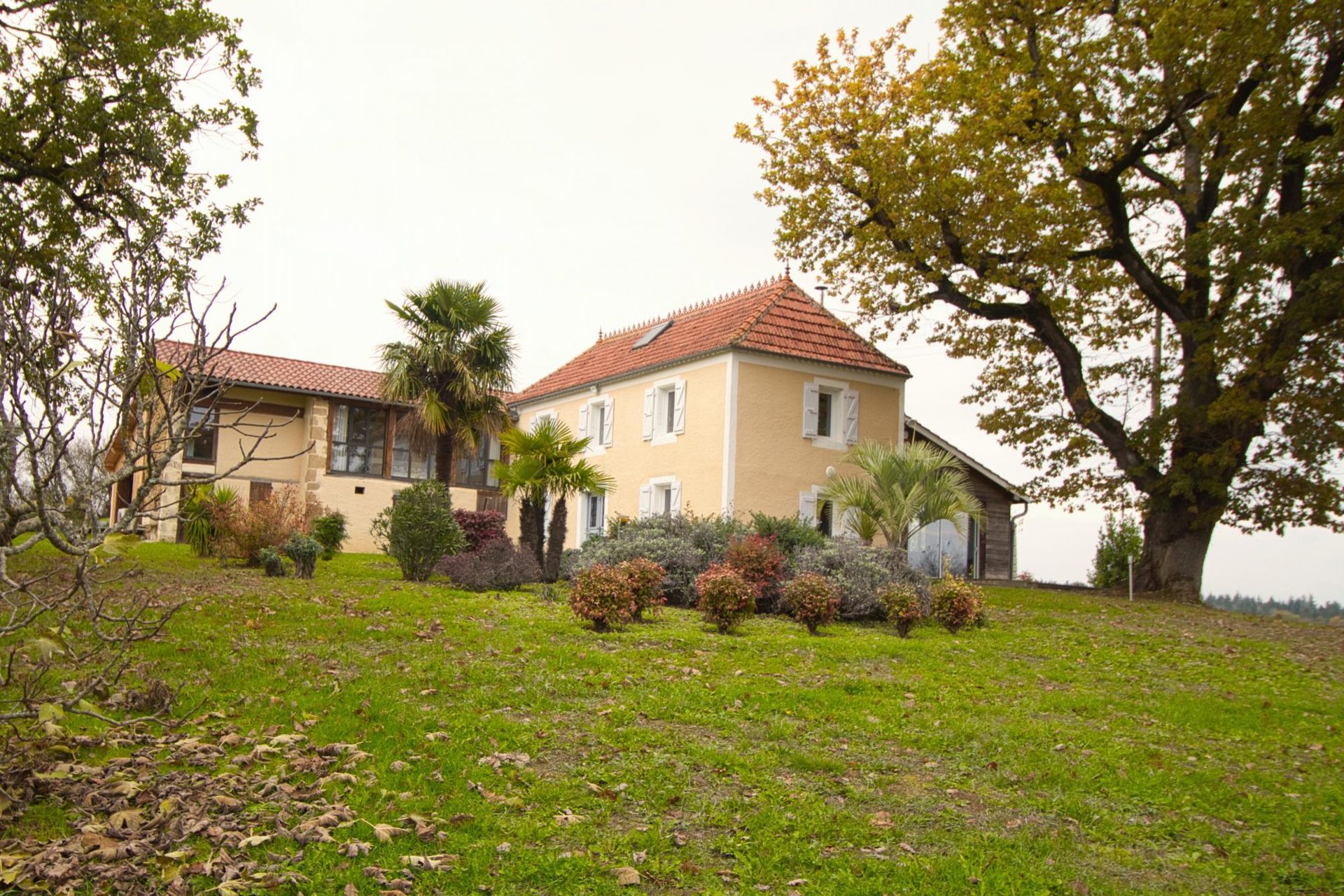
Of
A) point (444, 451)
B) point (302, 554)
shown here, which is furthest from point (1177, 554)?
point (444, 451)

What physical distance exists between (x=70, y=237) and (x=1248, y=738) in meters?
17.8

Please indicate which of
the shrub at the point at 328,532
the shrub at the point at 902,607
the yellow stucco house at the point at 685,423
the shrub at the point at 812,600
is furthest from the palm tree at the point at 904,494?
the shrub at the point at 328,532

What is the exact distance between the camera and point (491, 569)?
17.0 m

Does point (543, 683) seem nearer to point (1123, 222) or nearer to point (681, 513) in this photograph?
point (681, 513)

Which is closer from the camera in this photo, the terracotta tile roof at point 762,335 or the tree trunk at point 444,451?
the terracotta tile roof at point 762,335

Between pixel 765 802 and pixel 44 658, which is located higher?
pixel 44 658

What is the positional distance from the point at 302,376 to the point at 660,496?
1445 cm

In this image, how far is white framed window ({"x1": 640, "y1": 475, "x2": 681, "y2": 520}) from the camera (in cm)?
2380

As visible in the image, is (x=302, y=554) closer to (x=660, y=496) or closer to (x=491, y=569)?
(x=491, y=569)

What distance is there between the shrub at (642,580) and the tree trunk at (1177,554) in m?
13.0

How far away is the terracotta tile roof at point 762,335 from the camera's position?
2302cm

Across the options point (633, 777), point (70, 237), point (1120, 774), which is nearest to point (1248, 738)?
point (1120, 774)

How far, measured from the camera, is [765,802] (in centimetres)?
605

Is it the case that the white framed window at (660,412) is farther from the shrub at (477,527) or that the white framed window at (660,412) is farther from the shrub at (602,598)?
the shrub at (602,598)
